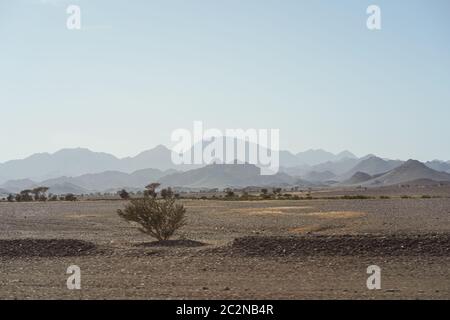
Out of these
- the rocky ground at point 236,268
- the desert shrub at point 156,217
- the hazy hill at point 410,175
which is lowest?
the rocky ground at point 236,268

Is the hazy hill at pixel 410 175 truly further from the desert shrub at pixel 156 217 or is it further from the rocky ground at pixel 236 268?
the rocky ground at pixel 236 268

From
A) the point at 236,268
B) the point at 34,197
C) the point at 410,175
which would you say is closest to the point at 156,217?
the point at 236,268

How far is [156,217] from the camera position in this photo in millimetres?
22781

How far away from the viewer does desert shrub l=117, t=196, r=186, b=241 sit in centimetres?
2281

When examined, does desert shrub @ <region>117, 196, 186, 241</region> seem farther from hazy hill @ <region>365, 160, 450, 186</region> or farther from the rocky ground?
hazy hill @ <region>365, 160, 450, 186</region>

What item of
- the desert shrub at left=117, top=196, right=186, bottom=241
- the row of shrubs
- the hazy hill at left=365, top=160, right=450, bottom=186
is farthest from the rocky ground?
the hazy hill at left=365, top=160, right=450, bottom=186

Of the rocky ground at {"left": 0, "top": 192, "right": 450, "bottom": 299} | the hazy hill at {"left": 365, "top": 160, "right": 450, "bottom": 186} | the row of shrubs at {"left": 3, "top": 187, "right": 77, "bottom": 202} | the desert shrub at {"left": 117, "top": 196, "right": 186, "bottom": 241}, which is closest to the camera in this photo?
the rocky ground at {"left": 0, "top": 192, "right": 450, "bottom": 299}

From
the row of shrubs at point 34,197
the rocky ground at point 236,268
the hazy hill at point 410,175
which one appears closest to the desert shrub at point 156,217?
the rocky ground at point 236,268

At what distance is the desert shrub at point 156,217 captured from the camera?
2281cm

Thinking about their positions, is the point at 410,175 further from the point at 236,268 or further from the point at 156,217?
the point at 236,268
